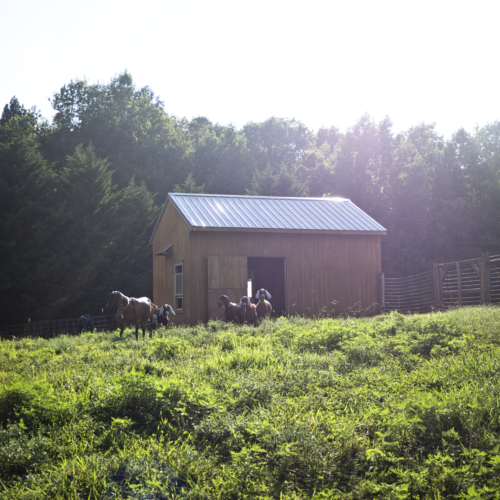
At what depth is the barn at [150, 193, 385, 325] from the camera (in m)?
17.2

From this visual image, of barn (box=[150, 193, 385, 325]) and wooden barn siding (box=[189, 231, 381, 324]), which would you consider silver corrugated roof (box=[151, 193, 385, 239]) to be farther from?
wooden barn siding (box=[189, 231, 381, 324])

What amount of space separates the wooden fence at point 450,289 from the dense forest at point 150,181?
1390 cm

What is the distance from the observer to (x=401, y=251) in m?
37.2

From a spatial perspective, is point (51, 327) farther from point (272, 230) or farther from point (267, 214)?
point (272, 230)

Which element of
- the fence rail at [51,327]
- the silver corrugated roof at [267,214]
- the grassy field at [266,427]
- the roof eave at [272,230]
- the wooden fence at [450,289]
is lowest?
the fence rail at [51,327]

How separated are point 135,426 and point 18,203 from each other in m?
24.0

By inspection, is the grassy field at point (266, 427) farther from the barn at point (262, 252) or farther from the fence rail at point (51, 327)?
the fence rail at point (51, 327)

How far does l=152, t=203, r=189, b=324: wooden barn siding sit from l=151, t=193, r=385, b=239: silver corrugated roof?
0.60 metres

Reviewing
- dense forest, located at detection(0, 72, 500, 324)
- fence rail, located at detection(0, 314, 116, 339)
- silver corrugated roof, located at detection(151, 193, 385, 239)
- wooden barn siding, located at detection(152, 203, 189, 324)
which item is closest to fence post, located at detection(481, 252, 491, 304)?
silver corrugated roof, located at detection(151, 193, 385, 239)

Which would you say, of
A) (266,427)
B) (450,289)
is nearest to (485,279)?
(450,289)

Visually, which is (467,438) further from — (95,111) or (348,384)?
(95,111)

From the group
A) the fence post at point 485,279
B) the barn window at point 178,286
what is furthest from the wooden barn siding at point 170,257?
the fence post at point 485,279

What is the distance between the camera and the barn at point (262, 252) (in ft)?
56.5

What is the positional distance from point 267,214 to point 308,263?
7.37 ft
